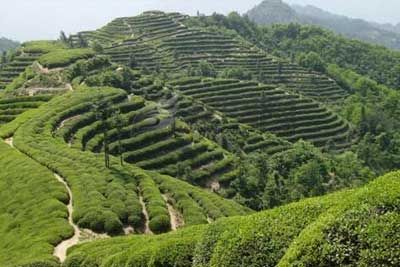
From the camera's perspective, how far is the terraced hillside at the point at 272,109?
480 feet

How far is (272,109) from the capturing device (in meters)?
154

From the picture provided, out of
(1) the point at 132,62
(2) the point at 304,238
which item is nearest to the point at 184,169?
(2) the point at 304,238

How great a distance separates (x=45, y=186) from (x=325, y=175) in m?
67.1

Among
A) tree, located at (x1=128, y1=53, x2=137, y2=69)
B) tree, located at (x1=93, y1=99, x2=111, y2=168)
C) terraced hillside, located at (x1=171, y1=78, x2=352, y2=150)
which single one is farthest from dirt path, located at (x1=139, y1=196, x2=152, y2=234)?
tree, located at (x1=128, y1=53, x2=137, y2=69)

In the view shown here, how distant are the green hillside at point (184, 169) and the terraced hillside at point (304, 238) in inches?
2.2

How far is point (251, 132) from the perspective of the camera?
134000 mm

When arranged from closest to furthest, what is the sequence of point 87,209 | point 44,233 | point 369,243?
point 369,243 < point 44,233 < point 87,209

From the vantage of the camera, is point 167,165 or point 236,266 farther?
point 167,165

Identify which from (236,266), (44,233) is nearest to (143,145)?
(44,233)

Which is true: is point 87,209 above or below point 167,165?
above

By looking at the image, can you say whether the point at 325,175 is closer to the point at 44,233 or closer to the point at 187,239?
the point at 44,233

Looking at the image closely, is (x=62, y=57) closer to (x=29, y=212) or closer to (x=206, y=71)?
(x=206, y=71)

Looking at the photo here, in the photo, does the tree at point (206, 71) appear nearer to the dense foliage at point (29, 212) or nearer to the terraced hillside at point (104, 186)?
the terraced hillside at point (104, 186)

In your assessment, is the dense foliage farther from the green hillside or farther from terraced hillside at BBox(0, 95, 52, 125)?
terraced hillside at BBox(0, 95, 52, 125)
